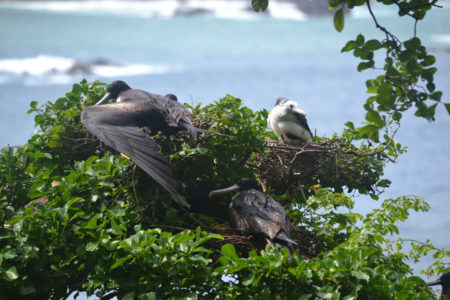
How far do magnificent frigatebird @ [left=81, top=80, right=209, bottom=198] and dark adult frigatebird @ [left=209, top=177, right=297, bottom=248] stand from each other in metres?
0.25

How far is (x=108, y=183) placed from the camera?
1498mm

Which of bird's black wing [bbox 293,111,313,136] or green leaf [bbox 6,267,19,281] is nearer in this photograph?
green leaf [bbox 6,267,19,281]

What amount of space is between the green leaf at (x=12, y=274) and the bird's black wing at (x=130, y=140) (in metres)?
0.42

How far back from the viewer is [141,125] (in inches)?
70.2

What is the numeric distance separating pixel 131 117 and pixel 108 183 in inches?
13.5

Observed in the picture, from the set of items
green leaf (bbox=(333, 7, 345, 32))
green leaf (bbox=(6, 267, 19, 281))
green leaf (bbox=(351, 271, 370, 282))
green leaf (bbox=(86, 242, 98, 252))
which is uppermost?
green leaf (bbox=(333, 7, 345, 32))

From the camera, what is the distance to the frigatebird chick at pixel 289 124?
2.36 metres

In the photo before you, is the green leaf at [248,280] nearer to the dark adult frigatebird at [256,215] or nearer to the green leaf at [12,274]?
the dark adult frigatebird at [256,215]

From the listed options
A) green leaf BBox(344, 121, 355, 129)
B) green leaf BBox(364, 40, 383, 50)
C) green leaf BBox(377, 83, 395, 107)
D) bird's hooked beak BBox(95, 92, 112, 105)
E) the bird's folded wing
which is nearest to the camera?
green leaf BBox(377, 83, 395, 107)

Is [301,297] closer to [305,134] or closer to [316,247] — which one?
[316,247]

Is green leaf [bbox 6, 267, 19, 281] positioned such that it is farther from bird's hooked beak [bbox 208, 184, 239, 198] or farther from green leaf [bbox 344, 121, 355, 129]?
green leaf [bbox 344, 121, 355, 129]

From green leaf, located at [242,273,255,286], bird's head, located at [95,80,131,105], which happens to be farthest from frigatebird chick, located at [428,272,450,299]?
bird's head, located at [95,80,131,105]

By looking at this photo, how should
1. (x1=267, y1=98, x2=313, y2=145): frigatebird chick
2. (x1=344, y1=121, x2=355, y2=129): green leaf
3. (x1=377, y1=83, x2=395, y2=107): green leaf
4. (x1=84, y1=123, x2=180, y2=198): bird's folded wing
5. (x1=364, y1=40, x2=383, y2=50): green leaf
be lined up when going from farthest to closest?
1. (x1=267, y1=98, x2=313, y2=145): frigatebird chick
2. (x1=344, y1=121, x2=355, y2=129): green leaf
3. (x1=84, y1=123, x2=180, y2=198): bird's folded wing
4. (x1=364, y1=40, x2=383, y2=50): green leaf
5. (x1=377, y1=83, x2=395, y2=107): green leaf

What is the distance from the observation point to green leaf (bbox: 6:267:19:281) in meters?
1.21
